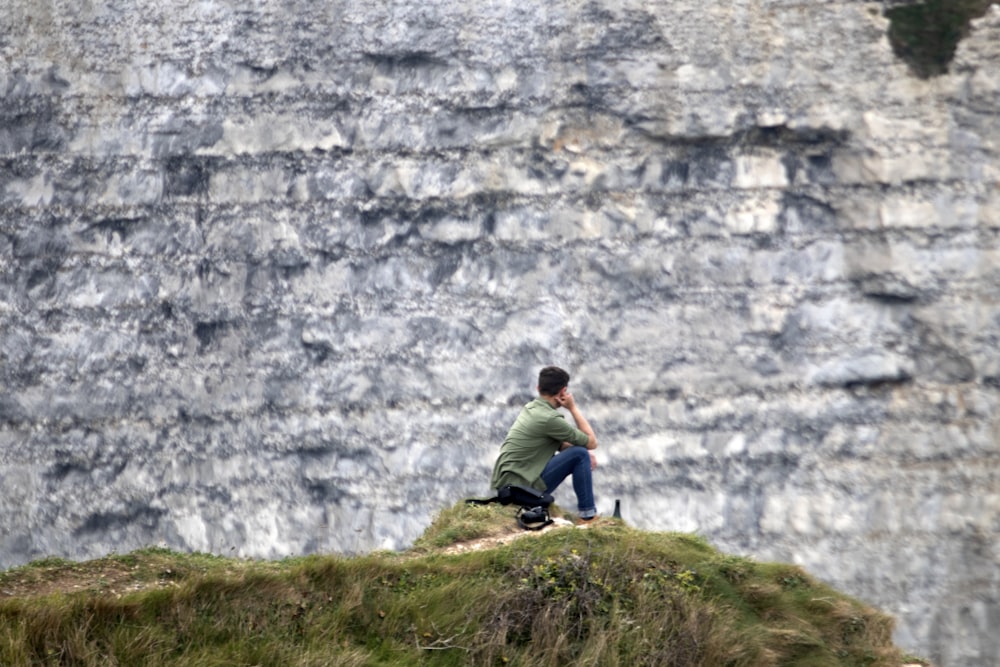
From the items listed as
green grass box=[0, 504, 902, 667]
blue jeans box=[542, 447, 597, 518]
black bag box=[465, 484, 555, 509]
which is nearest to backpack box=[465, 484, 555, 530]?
black bag box=[465, 484, 555, 509]

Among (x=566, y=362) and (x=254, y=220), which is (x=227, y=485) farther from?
(x=566, y=362)

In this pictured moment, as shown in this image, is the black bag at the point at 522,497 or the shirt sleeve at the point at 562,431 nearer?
the shirt sleeve at the point at 562,431

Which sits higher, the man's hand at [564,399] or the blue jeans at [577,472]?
the man's hand at [564,399]

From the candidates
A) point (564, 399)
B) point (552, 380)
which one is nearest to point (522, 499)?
point (564, 399)

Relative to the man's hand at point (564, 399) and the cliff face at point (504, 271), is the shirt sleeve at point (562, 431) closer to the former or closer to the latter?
the man's hand at point (564, 399)

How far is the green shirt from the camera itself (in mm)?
9617

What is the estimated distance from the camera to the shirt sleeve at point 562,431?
9.56 meters

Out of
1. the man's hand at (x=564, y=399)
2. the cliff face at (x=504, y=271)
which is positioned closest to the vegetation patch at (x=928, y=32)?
the cliff face at (x=504, y=271)

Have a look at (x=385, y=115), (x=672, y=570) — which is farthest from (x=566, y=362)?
(x=672, y=570)

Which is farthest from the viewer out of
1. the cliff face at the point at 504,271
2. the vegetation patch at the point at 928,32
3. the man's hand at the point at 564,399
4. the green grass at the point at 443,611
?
the vegetation patch at the point at 928,32

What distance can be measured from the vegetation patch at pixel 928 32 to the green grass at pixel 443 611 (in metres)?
15.9

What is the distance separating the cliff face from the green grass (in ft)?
39.3

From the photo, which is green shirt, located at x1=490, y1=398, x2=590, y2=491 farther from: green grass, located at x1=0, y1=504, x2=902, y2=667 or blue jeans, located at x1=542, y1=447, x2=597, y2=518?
green grass, located at x1=0, y1=504, x2=902, y2=667

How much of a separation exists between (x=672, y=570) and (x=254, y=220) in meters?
14.6
